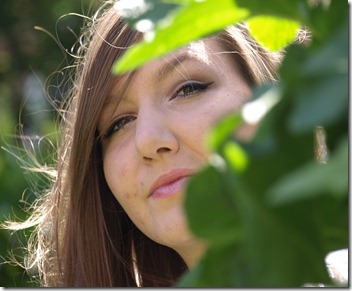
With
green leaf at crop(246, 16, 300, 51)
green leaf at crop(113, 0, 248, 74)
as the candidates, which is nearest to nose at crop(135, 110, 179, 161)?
green leaf at crop(246, 16, 300, 51)

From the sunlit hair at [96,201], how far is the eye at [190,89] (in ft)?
0.52

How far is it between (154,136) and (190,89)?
0.19 meters

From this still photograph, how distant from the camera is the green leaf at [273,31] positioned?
65 centimetres

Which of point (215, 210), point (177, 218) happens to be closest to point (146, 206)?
point (177, 218)

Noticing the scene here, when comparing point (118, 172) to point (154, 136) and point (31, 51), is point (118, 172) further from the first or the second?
point (31, 51)

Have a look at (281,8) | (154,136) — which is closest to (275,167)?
(281,8)

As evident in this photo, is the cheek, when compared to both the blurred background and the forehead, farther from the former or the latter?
the blurred background

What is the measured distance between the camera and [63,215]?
2.29 m

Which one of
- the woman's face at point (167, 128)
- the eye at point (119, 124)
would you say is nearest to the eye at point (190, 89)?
the woman's face at point (167, 128)

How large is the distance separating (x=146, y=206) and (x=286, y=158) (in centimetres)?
130

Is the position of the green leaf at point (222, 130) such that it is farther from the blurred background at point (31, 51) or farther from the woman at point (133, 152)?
the blurred background at point (31, 51)

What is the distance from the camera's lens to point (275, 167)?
47cm

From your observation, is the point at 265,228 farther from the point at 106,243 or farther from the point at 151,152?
the point at 106,243

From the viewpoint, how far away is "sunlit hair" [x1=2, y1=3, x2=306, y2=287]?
198cm
